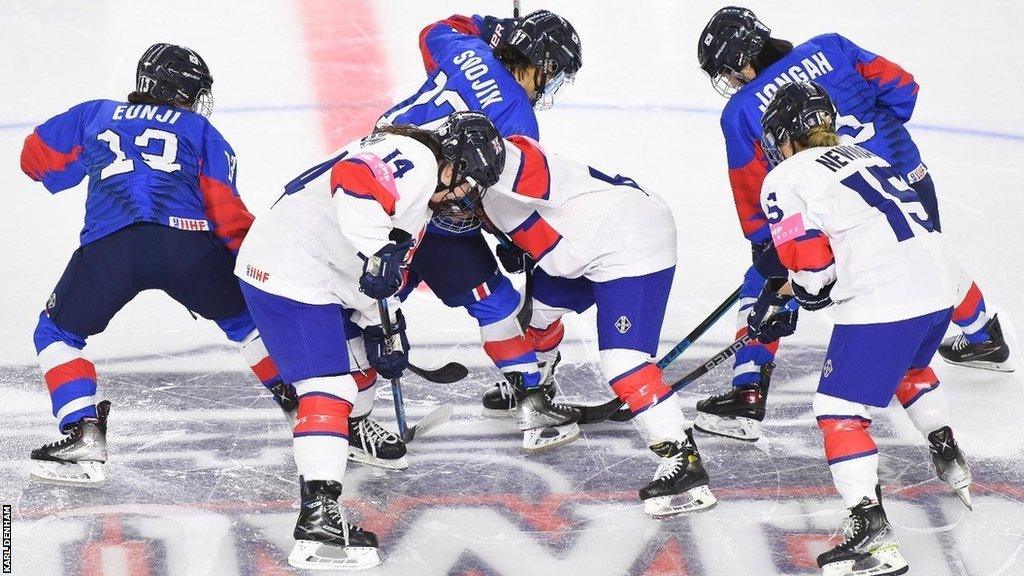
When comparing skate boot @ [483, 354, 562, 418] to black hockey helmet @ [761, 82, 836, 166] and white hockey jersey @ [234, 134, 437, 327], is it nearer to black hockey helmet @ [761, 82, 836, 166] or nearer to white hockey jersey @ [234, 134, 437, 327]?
white hockey jersey @ [234, 134, 437, 327]

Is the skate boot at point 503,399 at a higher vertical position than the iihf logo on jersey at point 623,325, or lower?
lower

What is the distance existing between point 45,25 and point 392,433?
4348 mm

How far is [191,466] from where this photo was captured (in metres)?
3.87

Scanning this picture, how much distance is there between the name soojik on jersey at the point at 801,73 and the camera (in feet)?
12.9

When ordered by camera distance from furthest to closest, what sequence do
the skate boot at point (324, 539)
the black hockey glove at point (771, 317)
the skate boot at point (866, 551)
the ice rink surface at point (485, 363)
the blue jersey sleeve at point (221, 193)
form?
the blue jersey sleeve at point (221, 193)
the black hockey glove at point (771, 317)
the ice rink surface at point (485, 363)
the skate boot at point (324, 539)
the skate boot at point (866, 551)

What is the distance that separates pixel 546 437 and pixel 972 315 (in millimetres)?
1445

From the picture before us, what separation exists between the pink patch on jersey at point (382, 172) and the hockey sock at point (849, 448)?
120 cm

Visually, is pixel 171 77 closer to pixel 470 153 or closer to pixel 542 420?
pixel 470 153

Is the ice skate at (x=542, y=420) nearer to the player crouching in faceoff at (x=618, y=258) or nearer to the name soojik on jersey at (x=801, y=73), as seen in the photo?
the player crouching in faceoff at (x=618, y=258)

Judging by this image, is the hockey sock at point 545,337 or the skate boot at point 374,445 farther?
the hockey sock at point 545,337

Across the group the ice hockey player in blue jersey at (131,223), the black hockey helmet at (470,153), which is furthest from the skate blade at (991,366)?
the ice hockey player in blue jersey at (131,223)

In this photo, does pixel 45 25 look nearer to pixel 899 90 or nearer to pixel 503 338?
pixel 503 338

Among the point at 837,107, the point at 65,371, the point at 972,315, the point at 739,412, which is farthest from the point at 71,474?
the point at 972,315

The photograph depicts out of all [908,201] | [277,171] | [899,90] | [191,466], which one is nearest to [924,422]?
[908,201]
